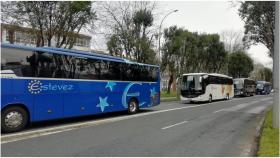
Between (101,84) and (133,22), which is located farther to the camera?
(133,22)

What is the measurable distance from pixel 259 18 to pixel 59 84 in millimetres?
15735

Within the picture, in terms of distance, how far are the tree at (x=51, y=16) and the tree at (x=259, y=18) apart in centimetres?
1167

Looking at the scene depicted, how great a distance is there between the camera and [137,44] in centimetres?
3747

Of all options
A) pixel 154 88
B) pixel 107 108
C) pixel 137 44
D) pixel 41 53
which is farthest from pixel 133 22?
pixel 41 53

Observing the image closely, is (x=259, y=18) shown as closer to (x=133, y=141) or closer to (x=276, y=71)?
(x=276, y=71)

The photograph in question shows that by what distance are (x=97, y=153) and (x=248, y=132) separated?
6.79 meters

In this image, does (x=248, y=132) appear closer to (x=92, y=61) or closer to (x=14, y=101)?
(x=92, y=61)

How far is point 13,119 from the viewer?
1160cm

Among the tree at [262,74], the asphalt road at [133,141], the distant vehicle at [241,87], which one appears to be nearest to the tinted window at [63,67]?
the asphalt road at [133,141]

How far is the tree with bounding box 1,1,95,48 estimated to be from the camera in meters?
25.0

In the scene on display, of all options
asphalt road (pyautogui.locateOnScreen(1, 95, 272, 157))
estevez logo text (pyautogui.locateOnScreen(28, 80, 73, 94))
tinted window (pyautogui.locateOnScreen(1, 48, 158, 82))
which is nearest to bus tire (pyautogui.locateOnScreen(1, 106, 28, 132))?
asphalt road (pyautogui.locateOnScreen(1, 95, 272, 157))

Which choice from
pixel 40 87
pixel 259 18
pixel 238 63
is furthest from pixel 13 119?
pixel 238 63

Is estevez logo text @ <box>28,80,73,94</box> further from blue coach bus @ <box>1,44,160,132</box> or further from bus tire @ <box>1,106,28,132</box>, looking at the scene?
bus tire @ <box>1,106,28,132</box>

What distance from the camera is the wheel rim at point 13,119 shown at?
11445 millimetres
